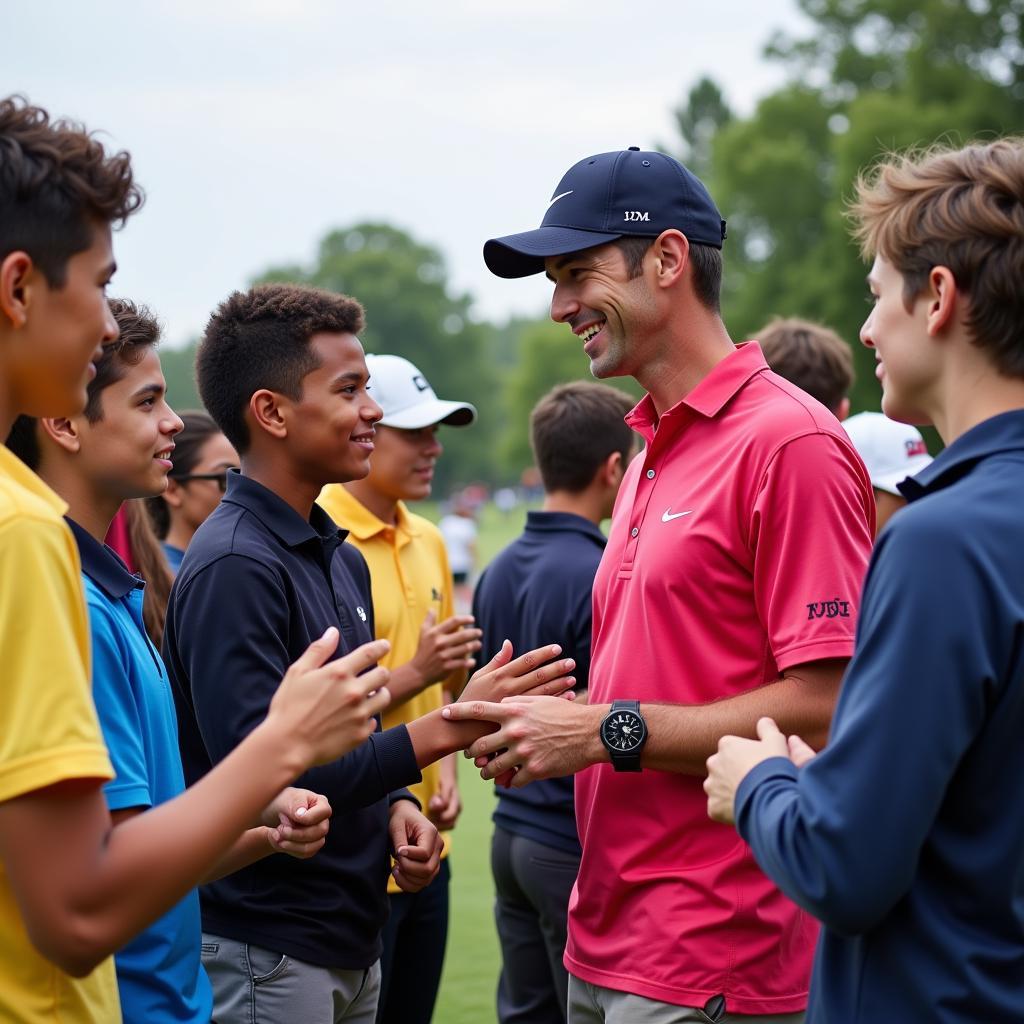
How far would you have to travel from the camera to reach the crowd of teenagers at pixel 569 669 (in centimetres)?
202

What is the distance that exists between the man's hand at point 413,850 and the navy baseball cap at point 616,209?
1.71 m

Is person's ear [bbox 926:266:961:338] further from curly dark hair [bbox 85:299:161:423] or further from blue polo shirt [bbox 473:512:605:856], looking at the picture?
blue polo shirt [bbox 473:512:605:856]

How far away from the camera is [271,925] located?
3477mm

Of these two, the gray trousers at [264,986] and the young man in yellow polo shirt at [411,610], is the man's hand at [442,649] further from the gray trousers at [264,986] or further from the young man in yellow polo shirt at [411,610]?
the gray trousers at [264,986]

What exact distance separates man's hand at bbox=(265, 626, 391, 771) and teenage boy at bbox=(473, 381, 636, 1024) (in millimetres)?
2969

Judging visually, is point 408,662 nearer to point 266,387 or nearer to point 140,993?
point 266,387

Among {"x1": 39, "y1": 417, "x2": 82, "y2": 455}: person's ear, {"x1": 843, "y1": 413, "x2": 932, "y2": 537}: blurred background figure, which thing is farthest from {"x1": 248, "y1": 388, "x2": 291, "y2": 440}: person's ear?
{"x1": 843, "y1": 413, "x2": 932, "y2": 537}: blurred background figure

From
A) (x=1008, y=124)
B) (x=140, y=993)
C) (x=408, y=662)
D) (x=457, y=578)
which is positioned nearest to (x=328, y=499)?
(x=408, y=662)

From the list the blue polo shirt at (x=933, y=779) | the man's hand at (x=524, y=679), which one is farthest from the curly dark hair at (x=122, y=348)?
the blue polo shirt at (x=933, y=779)

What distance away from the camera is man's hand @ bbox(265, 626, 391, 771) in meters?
2.20

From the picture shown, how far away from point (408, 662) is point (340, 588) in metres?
1.08

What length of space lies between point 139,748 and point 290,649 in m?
0.94

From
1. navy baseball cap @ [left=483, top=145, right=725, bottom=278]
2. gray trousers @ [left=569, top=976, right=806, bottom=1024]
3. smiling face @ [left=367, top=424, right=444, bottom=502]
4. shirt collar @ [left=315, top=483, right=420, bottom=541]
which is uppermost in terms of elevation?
navy baseball cap @ [left=483, top=145, right=725, bottom=278]

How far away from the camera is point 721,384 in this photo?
3459 millimetres
